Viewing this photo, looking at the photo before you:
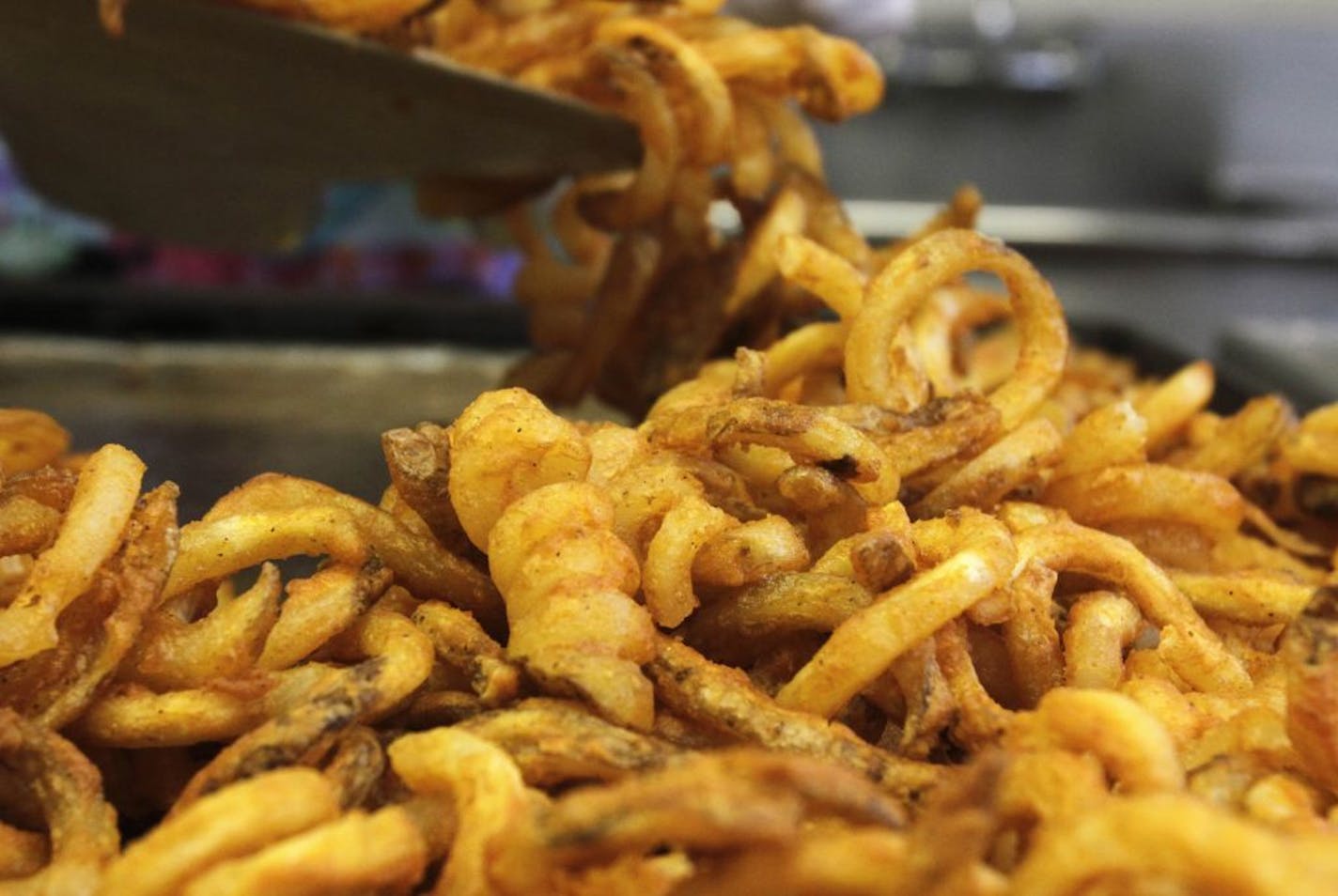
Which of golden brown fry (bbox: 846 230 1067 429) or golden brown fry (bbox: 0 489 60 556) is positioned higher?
golden brown fry (bbox: 846 230 1067 429)

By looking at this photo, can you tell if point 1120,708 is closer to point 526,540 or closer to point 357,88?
point 526,540

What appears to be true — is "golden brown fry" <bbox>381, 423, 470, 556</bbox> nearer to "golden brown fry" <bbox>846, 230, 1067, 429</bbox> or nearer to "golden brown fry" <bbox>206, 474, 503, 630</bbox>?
"golden brown fry" <bbox>206, 474, 503, 630</bbox>

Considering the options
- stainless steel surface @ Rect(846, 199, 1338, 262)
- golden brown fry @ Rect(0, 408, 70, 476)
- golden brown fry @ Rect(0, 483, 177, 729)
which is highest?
golden brown fry @ Rect(0, 483, 177, 729)

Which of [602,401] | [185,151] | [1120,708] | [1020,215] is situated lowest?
[1020,215]

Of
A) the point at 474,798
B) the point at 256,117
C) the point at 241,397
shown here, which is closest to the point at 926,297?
the point at 474,798

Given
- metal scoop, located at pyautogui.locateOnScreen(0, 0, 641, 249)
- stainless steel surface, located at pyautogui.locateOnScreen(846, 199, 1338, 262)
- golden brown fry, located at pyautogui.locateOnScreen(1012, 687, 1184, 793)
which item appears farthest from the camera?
stainless steel surface, located at pyautogui.locateOnScreen(846, 199, 1338, 262)

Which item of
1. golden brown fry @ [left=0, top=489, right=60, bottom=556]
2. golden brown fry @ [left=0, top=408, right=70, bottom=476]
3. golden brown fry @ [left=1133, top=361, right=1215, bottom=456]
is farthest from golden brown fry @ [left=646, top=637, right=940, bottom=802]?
golden brown fry @ [left=1133, top=361, right=1215, bottom=456]

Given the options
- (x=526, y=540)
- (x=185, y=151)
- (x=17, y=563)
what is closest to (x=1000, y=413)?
(x=526, y=540)
